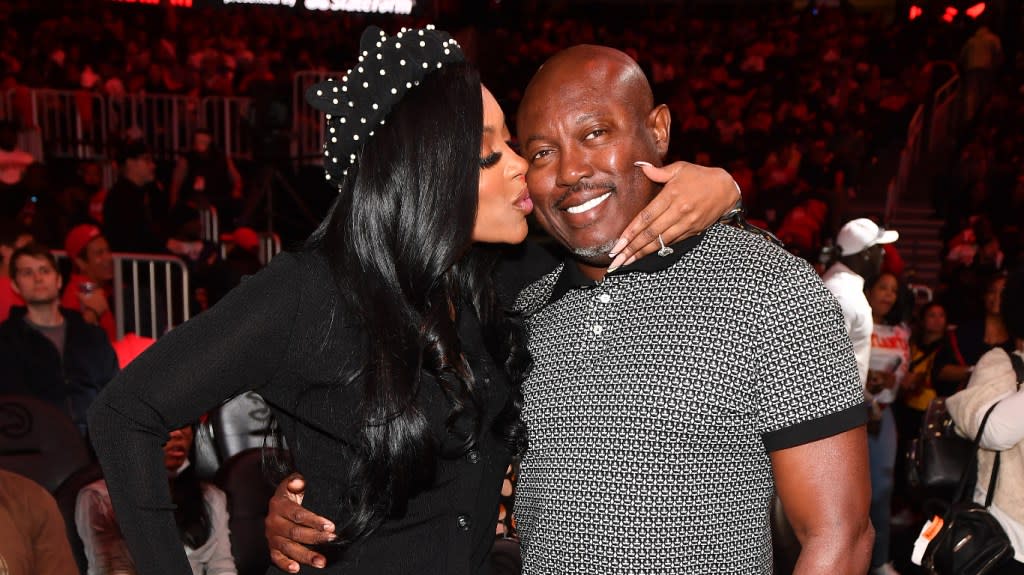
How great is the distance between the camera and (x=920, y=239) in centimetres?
1299

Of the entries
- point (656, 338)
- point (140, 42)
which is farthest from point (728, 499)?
point (140, 42)

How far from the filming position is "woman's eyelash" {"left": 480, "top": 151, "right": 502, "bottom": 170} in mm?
2002

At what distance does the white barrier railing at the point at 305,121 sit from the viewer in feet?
36.5

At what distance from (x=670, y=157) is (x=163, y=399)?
1175cm

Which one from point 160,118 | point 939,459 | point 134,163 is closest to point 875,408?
point 939,459

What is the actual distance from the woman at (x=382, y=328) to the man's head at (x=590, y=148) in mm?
317

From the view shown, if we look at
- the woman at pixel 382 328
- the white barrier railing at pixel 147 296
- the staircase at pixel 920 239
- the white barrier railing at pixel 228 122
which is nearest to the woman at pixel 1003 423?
the woman at pixel 382 328

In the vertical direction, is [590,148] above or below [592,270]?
above

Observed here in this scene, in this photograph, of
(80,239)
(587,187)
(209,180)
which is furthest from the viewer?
(209,180)

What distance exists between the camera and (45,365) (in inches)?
205

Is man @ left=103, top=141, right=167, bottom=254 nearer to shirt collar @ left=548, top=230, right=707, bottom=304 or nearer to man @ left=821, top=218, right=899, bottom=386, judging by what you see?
man @ left=821, top=218, right=899, bottom=386

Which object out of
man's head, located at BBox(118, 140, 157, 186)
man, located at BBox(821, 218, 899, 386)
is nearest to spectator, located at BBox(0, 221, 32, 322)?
man's head, located at BBox(118, 140, 157, 186)

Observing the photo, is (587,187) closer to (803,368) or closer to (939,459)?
(803,368)

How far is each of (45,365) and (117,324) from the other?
154 centimetres
